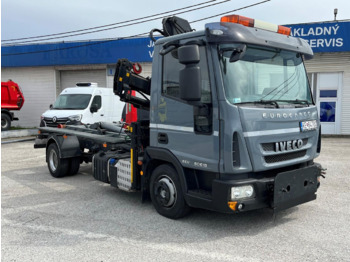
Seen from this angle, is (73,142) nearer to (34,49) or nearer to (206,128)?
(206,128)

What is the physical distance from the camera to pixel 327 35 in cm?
1605

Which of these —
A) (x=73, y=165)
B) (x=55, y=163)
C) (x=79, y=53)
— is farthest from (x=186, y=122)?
(x=79, y=53)

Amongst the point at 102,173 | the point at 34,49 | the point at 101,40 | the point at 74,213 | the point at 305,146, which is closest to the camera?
the point at 305,146

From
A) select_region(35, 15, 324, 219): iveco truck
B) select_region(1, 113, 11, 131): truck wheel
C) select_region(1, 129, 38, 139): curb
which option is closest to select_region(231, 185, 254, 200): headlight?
select_region(35, 15, 324, 219): iveco truck

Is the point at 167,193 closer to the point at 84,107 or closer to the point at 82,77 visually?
the point at 84,107

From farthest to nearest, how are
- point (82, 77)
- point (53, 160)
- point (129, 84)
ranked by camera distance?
point (82, 77) < point (53, 160) < point (129, 84)

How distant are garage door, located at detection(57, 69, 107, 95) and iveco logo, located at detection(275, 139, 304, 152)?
702 inches

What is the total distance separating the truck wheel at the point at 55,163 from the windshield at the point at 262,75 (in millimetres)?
5106

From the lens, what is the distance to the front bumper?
4242 millimetres

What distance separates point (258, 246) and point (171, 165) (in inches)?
65.9

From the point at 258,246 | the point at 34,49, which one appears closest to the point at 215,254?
the point at 258,246

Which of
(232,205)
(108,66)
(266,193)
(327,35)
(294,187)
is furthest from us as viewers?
(108,66)

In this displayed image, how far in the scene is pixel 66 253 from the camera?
159 inches

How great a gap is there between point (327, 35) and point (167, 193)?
1420 cm
